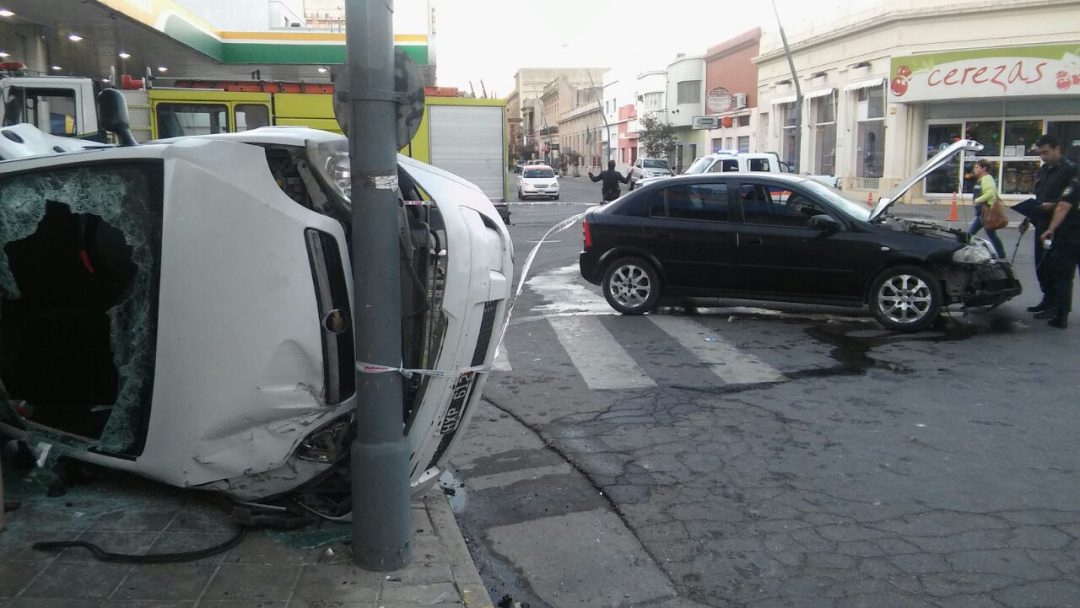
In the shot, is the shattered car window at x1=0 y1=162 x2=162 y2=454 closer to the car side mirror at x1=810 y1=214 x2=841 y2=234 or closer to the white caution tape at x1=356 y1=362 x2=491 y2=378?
the white caution tape at x1=356 y1=362 x2=491 y2=378

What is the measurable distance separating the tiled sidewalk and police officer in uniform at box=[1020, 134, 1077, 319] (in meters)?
7.86

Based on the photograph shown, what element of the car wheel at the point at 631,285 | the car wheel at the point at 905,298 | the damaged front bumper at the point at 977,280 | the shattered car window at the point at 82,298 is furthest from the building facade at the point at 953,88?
the shattered car window at the point at 82,298

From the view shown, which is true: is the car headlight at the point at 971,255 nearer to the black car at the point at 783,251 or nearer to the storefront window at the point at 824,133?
the black car at the point at 783,251

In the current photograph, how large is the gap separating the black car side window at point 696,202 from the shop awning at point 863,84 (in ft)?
84.6

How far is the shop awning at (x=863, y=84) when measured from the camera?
33.1 m

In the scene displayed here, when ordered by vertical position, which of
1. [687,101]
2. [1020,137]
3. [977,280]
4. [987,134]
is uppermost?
[687,101]

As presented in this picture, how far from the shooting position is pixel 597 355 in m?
8.57

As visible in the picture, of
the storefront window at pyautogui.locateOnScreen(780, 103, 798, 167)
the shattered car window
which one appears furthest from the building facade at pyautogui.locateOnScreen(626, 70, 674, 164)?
the shattered car window

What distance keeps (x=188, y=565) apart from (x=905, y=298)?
764cm

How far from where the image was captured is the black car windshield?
9695mm

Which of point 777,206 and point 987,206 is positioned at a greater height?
point 777,206

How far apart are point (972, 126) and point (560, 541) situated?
31.5 m

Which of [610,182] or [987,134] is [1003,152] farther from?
[610,182]

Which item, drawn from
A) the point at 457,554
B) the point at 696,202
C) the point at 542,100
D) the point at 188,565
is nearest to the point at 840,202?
the point at 696,202
